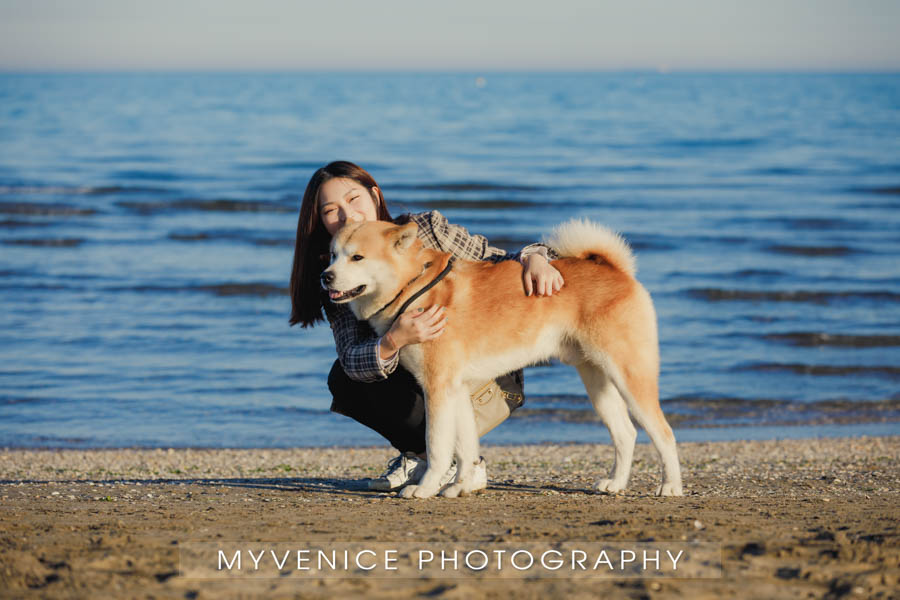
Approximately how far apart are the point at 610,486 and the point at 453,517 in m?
1.17

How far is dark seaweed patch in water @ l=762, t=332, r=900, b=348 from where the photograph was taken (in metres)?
10.3

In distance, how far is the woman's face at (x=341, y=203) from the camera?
4.73 metres

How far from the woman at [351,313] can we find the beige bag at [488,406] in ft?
0.20

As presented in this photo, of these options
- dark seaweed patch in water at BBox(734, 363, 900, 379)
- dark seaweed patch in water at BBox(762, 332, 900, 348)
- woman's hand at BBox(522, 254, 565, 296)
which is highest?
woman's hand at BBox(522, 254, 565, 296)

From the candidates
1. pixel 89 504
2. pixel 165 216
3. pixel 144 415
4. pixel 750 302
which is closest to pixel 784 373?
pixel 750 302

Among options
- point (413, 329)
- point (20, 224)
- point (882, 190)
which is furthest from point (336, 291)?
point (882, 190)

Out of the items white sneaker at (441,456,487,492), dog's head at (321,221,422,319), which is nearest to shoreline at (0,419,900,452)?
white sneaker at (441,456,487,492)

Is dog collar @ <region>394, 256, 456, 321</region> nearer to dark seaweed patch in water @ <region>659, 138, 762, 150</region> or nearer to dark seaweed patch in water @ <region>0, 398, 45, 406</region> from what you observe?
dark seaweed patch in water @ <region>0, 398, 45, 406</region>

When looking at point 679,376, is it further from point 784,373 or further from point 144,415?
point 144,415

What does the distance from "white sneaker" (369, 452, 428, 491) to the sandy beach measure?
11 cm

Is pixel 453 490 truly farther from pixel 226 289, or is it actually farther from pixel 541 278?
pixel 226 289

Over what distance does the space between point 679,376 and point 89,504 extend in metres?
6.38

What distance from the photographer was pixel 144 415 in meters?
8.03

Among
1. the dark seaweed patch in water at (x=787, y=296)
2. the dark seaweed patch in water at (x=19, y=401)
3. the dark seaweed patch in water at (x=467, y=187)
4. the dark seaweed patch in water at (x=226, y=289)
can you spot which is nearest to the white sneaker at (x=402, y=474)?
the dark seaweed patch in water at (x=19, y=401)
